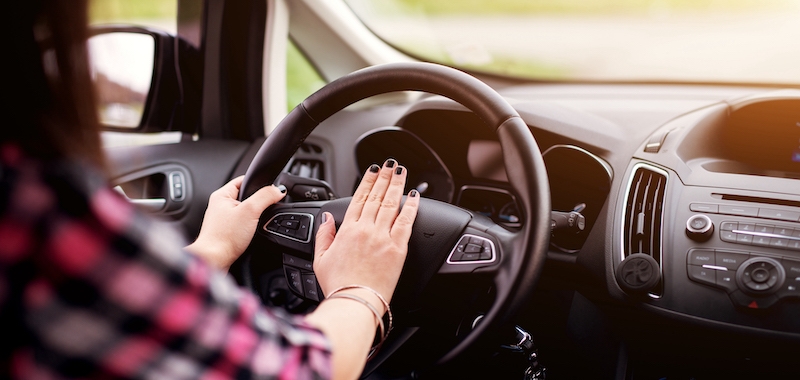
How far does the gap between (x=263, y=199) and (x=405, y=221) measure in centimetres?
40

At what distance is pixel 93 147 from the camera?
529mm

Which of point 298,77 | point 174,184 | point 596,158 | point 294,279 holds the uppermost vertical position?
point 298,77

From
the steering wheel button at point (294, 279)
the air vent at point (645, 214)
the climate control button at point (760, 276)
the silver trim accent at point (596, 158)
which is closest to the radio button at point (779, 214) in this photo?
the climate control button at point (760, 276)

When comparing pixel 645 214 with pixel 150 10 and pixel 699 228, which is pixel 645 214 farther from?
pixel 150 10

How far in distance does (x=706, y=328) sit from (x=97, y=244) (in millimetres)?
1271

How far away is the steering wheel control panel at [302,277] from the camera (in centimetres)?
129

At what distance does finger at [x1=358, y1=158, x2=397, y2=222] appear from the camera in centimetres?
104


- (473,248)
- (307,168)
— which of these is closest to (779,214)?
(473,248)

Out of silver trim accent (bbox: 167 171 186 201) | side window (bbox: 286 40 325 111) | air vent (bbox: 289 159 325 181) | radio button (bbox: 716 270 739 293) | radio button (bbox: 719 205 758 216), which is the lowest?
silver trim accent (bbox: 167 171 186 201)

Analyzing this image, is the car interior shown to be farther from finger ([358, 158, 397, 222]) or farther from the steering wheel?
finger ([358, 158, 397, 222])

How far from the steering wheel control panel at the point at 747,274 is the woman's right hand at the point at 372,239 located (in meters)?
0.69

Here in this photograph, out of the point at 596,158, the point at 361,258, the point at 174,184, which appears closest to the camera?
the point at 361,258

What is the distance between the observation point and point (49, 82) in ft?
1.65

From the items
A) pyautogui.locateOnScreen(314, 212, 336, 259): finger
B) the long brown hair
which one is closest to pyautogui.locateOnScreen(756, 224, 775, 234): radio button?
pyautogui.locateOnScreen(314, 212, 336, 259): finger
